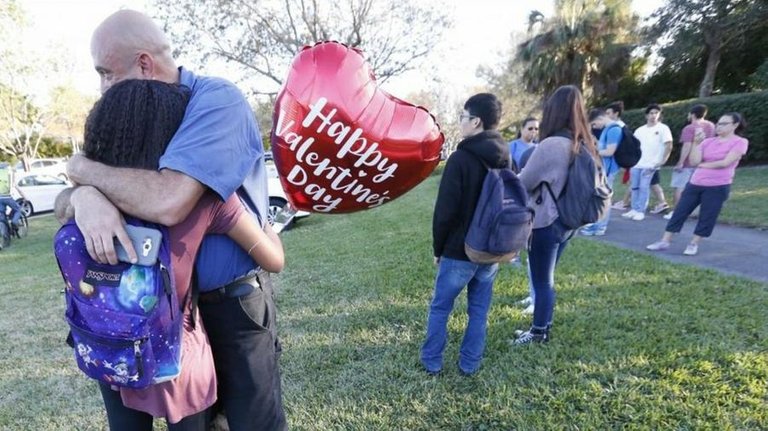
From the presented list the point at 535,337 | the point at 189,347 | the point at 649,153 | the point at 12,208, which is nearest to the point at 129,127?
the point at 189,347

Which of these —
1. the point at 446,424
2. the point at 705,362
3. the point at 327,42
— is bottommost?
the point at 446,424

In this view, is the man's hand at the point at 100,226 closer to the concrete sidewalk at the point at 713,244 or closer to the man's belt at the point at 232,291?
the man's belt at the point at 232,291

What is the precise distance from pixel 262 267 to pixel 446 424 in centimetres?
148

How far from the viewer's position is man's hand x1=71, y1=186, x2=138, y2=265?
38.4 inches

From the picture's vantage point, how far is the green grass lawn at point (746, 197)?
5965 mm

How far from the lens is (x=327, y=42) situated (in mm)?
1683

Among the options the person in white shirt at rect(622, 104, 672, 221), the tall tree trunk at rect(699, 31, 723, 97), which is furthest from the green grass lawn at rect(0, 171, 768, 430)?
the tall tree trunk at rect(699, 31, 723, 97)

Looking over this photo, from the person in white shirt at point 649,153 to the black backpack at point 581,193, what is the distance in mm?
4182

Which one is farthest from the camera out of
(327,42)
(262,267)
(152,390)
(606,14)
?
(606,14)

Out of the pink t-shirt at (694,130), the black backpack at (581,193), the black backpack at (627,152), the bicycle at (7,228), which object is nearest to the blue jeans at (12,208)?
the bicycle at (7,228)

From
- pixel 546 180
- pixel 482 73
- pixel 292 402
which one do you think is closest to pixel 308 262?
pixel 292 402

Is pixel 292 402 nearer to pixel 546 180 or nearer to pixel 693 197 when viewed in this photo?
pixel 546 180

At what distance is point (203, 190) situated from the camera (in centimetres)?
107

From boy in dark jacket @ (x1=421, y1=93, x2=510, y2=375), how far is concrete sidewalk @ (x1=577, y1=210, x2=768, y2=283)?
299 centimetres
